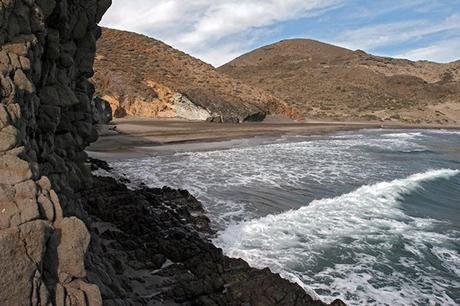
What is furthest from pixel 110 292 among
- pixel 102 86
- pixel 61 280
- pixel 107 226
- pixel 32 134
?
pixel 102 86

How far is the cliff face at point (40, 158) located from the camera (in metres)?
4.57

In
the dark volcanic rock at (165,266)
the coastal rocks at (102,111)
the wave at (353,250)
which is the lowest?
the wave at (353,250)

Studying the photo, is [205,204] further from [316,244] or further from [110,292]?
[110,292]

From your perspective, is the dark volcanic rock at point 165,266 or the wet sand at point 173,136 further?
the wet sand at point 173,136

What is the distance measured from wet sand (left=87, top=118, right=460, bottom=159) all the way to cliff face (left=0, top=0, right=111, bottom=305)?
13009 millimetres

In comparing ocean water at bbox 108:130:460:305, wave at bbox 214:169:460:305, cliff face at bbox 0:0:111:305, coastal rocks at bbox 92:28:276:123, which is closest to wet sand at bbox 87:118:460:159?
ocean water at bbox 108:130:460:305

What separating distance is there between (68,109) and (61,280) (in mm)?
4174

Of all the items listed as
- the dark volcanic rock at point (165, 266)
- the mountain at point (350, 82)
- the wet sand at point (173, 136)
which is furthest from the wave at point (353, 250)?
the mountain at point (350, 82)

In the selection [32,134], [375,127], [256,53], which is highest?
[256,53]

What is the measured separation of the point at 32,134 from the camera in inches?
251

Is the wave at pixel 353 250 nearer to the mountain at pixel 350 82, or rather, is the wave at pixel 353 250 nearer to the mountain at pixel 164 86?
the mountain at pixel 164 86

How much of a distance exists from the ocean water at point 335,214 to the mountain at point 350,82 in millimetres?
34323

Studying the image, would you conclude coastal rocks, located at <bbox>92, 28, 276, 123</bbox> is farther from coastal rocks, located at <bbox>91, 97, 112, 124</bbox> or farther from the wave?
the wave

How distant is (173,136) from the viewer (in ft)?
96.1
